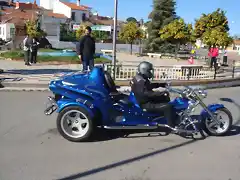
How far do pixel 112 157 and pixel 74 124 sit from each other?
3.41 ft

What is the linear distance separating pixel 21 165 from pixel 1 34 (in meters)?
46.2

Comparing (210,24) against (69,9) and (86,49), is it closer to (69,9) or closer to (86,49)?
(86,49)

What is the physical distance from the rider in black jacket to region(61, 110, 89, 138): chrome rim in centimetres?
100

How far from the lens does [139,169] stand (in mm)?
4484

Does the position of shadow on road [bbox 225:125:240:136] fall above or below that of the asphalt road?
above

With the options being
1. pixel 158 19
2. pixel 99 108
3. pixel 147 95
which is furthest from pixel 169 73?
pixel 158 19

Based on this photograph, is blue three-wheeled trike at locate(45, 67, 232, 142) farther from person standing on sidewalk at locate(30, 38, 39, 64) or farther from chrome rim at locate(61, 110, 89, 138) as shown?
person standing on sidewalk at locate(30, 38, 39, 64)

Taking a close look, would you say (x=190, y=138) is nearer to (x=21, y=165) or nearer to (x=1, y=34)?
(x=21, y=165)

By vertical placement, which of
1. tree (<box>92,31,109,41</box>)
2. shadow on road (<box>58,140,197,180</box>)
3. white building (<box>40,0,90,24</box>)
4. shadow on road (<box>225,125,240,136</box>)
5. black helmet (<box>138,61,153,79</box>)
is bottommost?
shadow on road (<box>58,140,197,180</box>)

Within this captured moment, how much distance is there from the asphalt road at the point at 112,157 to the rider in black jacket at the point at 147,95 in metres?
0.55

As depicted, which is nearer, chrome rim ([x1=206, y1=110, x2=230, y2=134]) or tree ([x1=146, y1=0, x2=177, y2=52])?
chrome rim ([x1=206, y1=110, x2=230, y2=134])

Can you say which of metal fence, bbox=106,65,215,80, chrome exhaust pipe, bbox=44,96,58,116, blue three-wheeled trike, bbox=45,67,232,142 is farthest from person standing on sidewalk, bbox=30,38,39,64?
blue three-wheeled trike, bbox=45,67,232,142

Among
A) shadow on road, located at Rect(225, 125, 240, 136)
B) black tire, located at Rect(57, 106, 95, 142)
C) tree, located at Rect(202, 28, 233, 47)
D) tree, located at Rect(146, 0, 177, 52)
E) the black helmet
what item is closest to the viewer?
black tire, located at Rect(57, 106, 95, 142)

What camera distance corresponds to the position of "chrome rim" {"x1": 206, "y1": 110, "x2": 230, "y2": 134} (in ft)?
19.9
